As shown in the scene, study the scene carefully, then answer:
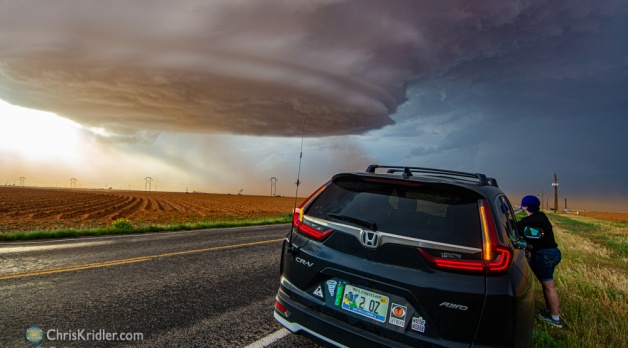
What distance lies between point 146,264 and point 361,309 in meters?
5.14

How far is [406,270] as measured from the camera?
2215 millimetres

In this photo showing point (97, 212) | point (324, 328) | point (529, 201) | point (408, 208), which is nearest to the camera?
point (324, 328)

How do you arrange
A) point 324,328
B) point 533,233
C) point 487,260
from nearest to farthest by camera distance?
point 487,260 → point 324,328 → point 533,233

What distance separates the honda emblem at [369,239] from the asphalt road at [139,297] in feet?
5.08

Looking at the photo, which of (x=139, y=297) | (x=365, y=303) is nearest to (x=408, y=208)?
(x=365, y=303)

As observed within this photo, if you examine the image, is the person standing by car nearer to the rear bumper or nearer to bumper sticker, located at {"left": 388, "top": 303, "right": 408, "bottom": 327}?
bumper sticker, located at {"left": 388, "top": 303, "right": 408, "bottom": 327}

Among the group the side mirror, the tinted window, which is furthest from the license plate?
the side mirror

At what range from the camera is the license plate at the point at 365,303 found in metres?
2.27

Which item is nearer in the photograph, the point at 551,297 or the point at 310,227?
the point at 310,227

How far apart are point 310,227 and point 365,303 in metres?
0.78

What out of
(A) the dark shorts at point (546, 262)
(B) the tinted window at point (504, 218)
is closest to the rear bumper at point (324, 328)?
(B) the tinted window at point (504, 218)

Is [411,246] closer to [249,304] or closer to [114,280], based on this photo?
[249,304]

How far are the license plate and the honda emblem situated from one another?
0.33m

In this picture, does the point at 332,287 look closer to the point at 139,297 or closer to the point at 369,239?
the point at 369,239
